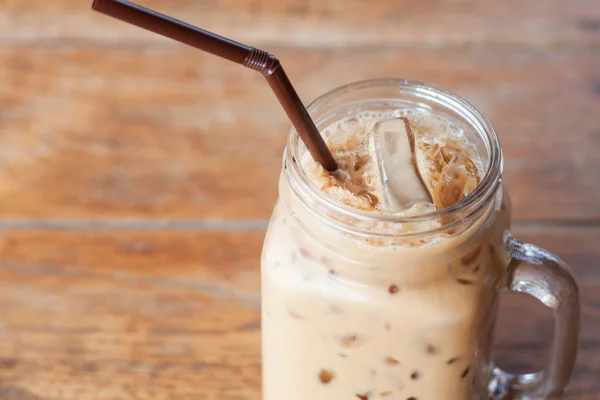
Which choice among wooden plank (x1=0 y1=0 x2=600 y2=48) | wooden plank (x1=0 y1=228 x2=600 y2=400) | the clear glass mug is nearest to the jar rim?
the clear glass mug

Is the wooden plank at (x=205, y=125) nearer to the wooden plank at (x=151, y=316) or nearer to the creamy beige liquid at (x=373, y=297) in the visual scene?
the wooden plank at (x=151, y=316)

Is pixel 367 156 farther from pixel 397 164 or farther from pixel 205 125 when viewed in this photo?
pixel 205 125

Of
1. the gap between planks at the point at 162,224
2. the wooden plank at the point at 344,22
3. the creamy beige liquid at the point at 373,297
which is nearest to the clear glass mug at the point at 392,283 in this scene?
the creamy beige liquid at the point at 373,297

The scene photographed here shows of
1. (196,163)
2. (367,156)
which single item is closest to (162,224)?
(196,163)

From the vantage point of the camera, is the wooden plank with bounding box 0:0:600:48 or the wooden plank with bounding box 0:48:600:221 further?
the wooden plank with bounding box 0:0:600:48

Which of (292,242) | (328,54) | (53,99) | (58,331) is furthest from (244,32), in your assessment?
(292,242)

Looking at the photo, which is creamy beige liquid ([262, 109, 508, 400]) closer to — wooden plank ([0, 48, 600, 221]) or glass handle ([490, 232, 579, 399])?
glass handle ([490, 232, 579, 399])

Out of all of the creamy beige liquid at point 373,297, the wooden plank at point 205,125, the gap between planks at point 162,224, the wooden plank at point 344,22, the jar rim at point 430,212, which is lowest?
the creamy beige liquid at point 373,297
